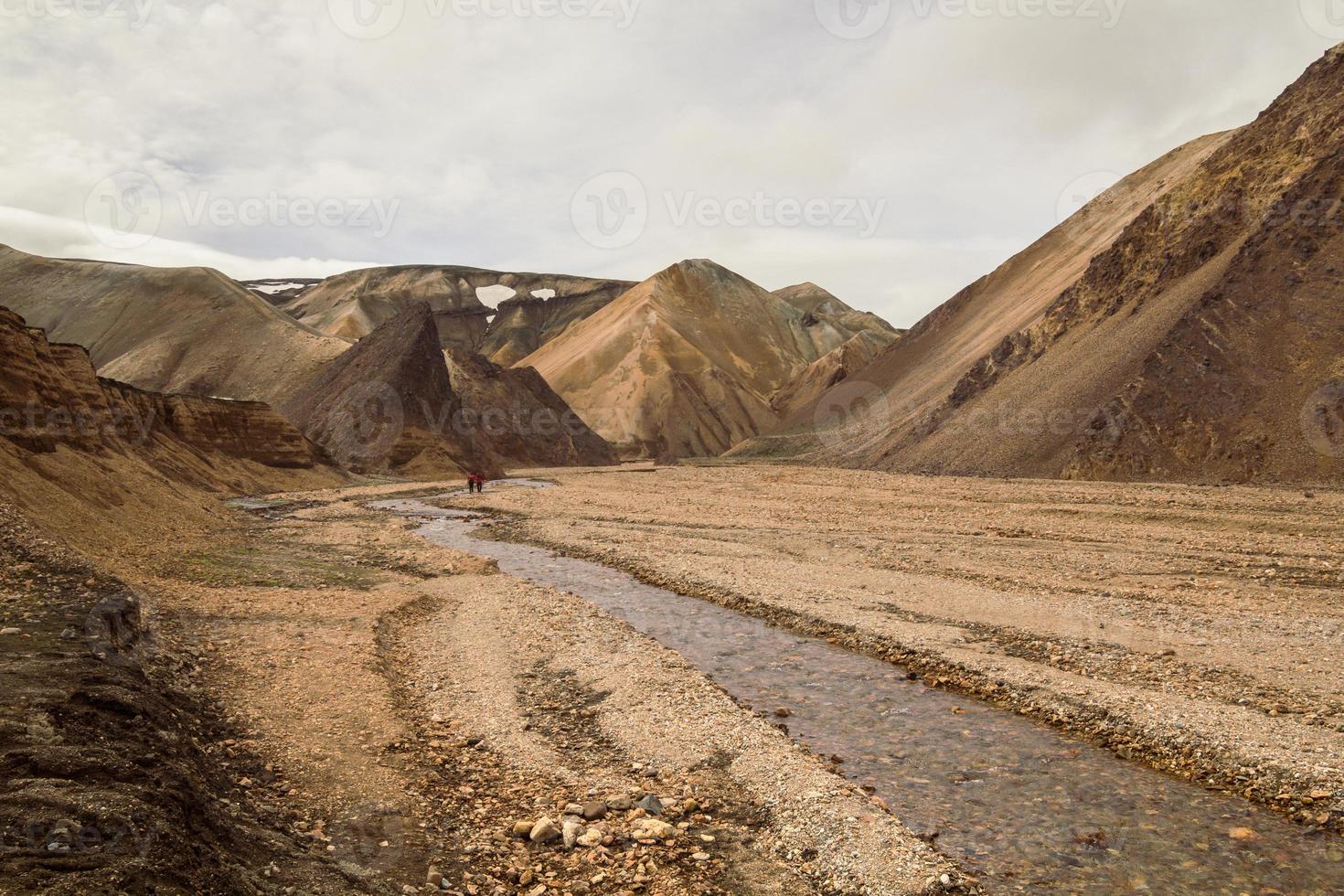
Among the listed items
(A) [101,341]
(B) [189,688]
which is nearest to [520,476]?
(B) [189,688]

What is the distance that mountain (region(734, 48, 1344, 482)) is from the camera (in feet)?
114

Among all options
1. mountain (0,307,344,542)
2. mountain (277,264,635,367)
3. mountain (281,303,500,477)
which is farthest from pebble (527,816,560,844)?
mountain (277,264,635,367)

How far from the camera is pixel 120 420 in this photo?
112ft

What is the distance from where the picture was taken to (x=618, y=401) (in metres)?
108

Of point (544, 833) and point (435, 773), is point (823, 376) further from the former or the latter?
point (544, 833)

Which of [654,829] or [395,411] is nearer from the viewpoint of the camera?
[654,829]

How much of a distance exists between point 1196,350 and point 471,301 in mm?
146285

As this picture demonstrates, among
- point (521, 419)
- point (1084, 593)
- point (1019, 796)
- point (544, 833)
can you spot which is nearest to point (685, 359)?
point (521, 419)

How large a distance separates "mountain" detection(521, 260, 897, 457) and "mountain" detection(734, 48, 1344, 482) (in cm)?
4247

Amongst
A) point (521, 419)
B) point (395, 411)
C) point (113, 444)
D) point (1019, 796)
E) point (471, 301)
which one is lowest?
point (1019, 796)

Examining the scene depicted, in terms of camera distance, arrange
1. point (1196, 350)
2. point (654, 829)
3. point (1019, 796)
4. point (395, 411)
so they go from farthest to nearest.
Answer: point (395, 411)
point (1196, 350)
point (1019, 796)
point (654, 829)

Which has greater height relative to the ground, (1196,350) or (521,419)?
(1196,350)

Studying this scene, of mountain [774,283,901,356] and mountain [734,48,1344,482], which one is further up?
mountain [774,283,901,356]

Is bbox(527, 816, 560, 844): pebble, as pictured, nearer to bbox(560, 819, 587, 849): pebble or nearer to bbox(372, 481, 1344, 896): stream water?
bbox(560, 819, 587, 849): pebble
